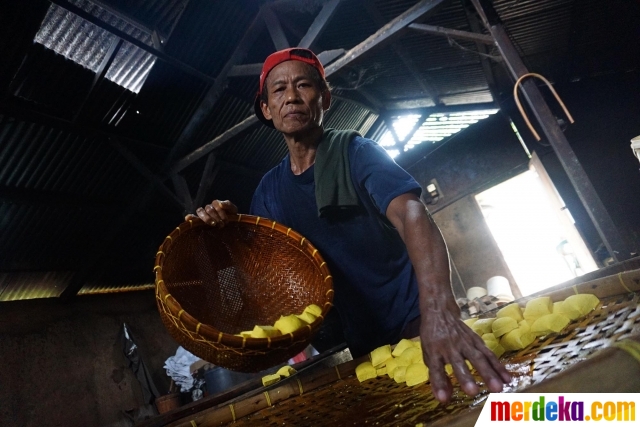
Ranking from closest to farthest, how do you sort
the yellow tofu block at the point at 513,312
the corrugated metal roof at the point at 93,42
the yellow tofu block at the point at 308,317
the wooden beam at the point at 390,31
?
1. the yellow tofu block at the point at 513,312
2. the yellow tofu block at the point at 308,317
3. the wooden beam at the point at 390,31
4. the corrugated metal roof at the point at 93,42

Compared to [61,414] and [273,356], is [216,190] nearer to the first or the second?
[61,414]

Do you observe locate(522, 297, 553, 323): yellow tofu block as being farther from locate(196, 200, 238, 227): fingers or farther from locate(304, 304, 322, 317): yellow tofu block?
locate(196, 200, 238, 227): fingers

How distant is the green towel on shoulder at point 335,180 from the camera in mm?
1797

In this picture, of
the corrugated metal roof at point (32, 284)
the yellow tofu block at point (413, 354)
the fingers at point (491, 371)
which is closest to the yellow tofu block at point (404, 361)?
the yellow tofu block at point (413, 354)

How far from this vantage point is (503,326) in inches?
52.5

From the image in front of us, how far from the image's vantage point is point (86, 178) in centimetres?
564

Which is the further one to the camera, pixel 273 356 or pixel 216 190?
pixel 216 190

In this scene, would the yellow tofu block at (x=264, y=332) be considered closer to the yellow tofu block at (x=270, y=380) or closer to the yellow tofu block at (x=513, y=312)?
the yellow tofu block at (x=270, y=380)

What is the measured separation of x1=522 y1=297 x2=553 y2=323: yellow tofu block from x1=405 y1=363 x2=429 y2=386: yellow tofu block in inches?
17.6

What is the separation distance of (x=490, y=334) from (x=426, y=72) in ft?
22.3

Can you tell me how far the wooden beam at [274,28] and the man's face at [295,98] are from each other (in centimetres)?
321

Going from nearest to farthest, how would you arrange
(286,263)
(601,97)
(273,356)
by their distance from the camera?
(273,356), (286,263), (601,97)

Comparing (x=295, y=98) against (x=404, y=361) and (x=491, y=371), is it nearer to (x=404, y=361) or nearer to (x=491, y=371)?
(x=404, y=361)

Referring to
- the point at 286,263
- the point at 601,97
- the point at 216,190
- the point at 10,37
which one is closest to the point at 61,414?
the point at 216,190
